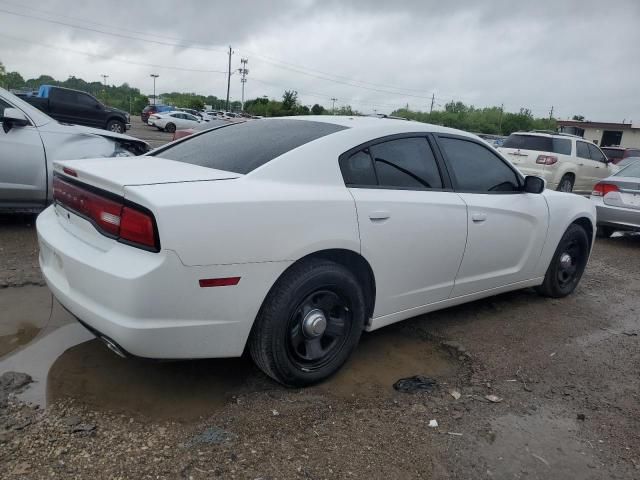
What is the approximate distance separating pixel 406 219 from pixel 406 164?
428 millimetres

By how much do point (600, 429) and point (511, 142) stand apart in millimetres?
10916

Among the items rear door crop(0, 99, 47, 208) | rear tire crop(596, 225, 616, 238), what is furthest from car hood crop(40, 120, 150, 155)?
rear tire crop(596, 225, 616, 238)

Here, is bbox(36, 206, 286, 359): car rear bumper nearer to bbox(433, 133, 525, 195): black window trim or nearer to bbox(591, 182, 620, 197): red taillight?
bbox(433, 133, 525, 195): black window trim

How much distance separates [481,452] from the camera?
2615mm

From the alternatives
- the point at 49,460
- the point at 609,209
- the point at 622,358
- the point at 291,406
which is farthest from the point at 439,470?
the point at 609,209

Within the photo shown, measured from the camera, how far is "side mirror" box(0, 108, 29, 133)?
5.45 meters

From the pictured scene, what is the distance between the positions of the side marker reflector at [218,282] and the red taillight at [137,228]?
0.28 meters

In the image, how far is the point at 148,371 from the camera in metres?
3.10

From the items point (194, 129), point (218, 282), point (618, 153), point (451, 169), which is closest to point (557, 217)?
point (451, 169)

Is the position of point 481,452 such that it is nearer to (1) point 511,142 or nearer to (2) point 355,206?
(2) point 355,206

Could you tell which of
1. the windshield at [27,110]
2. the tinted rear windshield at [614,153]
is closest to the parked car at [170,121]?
the tinted rear windshield at [614,153]

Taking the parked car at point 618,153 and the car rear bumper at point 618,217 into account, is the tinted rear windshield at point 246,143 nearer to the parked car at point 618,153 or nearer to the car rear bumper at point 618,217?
the car rear bumper at point 618,217

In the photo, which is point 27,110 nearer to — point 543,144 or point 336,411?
point 336,411

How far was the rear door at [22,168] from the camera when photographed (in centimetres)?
550
